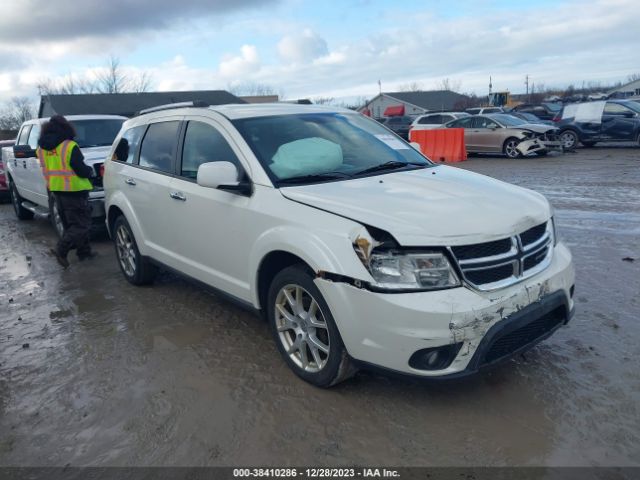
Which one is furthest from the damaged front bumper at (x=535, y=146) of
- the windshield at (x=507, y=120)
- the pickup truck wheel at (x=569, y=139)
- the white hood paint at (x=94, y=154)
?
the white hood paint at (x=94, y=154)

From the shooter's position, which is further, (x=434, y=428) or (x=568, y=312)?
(x=568, y=312)

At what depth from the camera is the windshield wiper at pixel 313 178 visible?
3.70 metres

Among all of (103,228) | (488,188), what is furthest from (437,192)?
(103,228)

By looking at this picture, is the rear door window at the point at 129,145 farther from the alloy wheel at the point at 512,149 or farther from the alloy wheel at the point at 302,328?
the alloy wheel at the point at 512,149

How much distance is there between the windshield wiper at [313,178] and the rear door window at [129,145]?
246cm

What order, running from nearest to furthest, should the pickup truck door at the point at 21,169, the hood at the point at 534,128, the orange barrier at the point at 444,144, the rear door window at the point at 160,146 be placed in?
1. the rear door window at the point at 160,146
2. the pickup truck door at the point at 21,169
3. the hood at the point at 534,128
4. the orange barrier at the point at 444,144

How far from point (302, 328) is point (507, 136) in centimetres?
1567

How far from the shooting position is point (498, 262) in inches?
120

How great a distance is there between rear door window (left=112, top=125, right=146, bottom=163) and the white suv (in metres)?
0.71

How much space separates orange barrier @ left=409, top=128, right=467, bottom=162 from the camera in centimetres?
1795

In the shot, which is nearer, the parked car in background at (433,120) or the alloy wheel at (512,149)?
the alloy wheel at (512,149)

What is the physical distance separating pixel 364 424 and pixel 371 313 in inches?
27.2

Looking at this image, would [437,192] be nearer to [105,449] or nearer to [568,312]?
[568,312]

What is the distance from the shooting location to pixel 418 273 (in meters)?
2.92
